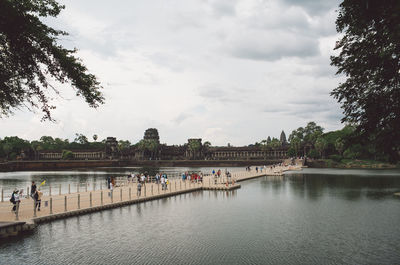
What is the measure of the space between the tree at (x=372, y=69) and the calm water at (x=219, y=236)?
6722 mm

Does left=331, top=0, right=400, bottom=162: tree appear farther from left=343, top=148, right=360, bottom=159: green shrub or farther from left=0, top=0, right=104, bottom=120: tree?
left=343, top=148, right=360, bottom=159: green shrub

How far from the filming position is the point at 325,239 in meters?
20.2

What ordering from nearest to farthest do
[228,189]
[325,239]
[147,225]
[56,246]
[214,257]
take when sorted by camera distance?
[214,257]
[56,246]
[325,239]
[147,225]
[228,189]

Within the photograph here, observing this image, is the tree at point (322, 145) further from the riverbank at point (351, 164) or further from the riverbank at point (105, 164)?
the riverbank at point (105, 164)

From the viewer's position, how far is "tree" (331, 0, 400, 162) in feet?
47.2

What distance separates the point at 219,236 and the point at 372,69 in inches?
522

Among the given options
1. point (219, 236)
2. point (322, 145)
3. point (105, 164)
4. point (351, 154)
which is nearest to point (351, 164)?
point (351, 154)

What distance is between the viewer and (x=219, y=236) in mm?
20719

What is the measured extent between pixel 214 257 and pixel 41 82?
1194cm

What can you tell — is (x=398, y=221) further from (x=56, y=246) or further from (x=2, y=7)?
(x=2, y=7)

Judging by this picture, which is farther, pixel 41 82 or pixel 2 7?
pixel 41 82

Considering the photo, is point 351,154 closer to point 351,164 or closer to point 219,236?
point 351,164

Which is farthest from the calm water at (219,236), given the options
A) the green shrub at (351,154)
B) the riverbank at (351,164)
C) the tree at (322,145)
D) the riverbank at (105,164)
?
the riverbank at (105,164)

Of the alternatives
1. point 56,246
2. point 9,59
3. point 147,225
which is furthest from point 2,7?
point 147,225
